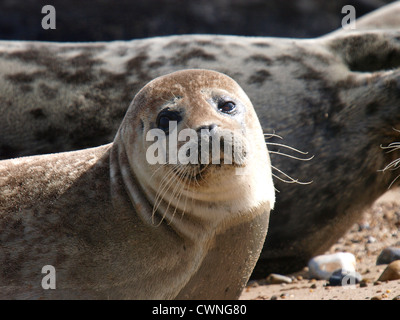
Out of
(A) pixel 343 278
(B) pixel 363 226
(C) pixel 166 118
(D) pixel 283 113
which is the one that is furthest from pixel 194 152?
(B) pixel 363 226

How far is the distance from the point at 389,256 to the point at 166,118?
201cm

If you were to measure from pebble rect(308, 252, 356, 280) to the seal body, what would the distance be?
234 mm

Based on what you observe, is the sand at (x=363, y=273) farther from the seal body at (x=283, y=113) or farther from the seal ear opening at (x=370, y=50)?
the seal ear opening at (x=370, y=50)

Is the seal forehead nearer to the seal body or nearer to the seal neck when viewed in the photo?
the seal neck

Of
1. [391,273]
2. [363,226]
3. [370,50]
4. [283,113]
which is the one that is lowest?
[391,273]

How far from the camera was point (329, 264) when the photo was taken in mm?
4355

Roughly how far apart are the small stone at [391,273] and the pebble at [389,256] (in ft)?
1.51

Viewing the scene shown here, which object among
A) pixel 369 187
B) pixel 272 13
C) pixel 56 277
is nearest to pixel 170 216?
pixel 56 277

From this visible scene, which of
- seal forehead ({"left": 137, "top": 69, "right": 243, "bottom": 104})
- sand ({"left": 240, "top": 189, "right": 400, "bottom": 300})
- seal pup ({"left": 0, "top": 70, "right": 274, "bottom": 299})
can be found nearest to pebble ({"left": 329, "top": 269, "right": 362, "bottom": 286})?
sand ({"left": 240, "top": 189, "right": 400, "bottom": 300})

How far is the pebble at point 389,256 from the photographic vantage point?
14.2ft

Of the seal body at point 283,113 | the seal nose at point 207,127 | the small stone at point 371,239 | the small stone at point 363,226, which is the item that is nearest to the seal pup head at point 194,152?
the seal nose at point 207,127

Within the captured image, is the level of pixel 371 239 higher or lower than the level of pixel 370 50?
lower

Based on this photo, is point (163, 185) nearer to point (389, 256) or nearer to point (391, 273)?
point (391, 273)

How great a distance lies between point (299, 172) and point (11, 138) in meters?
1.91
